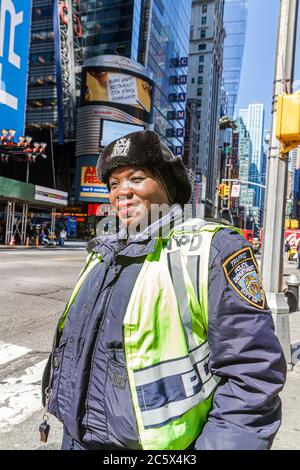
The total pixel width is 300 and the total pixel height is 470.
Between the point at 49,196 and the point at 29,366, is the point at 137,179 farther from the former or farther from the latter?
the point at 49,196

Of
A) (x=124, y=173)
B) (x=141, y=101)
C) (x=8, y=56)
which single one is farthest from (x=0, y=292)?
(x=141, y=101)

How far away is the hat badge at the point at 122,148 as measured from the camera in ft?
5.55

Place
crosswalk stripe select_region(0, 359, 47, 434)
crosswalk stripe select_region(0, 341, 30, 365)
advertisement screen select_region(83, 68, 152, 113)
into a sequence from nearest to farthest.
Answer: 1. crosswalk stripe select_region(0, 359, 47, 434)
2. crosswalk stripe select_region(0, 341, 30, 365)
3. advertisement screen select_region(83, 68, 152, 113)

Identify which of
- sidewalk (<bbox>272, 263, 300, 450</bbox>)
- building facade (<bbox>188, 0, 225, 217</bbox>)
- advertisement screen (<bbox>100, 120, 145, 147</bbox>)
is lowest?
sidewalk (<bbox>272, 263, 300, 450</bbox>)

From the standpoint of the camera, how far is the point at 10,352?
490 centimetres

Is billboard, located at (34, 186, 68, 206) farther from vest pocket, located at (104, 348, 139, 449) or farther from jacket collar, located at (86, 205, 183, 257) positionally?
vest pocket, located at (104, 348, 139, 449)

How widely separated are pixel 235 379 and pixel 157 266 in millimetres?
470

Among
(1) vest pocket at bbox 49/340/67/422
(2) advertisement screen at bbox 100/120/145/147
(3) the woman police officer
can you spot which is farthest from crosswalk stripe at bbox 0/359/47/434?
(2) advertisement screen at bbox 100/120/145/147

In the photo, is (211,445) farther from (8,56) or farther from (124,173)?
(8,56)

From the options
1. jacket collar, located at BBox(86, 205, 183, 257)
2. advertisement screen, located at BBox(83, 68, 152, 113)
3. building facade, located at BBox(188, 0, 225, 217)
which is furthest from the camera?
building facade, located at BBox(188, 0, 225, 217)

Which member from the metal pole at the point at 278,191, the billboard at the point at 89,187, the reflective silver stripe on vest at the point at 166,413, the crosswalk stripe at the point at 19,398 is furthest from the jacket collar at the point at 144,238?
the billboard at the point at 89,187

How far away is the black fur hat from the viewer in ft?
5.46

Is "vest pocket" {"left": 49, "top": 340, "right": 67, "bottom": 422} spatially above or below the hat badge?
below

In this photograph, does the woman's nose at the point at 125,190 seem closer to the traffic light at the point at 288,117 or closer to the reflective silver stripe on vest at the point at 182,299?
the reflective silver stripe on vest at the point at 182,299
